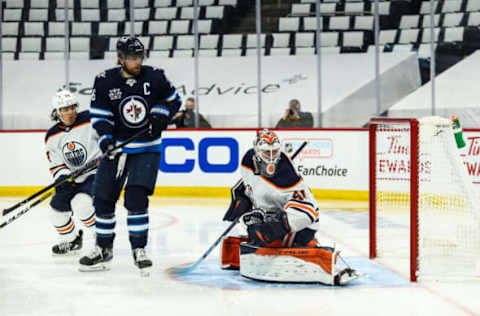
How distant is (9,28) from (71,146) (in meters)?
4.76

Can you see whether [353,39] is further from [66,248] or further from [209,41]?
[66,248]

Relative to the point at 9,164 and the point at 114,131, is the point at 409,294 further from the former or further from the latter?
the point at 9,164

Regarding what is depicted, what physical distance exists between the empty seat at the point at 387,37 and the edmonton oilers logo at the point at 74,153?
A: 15.6ft

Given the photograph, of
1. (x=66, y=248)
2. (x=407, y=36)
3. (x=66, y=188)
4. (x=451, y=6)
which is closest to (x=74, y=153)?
(x=66, y=188)

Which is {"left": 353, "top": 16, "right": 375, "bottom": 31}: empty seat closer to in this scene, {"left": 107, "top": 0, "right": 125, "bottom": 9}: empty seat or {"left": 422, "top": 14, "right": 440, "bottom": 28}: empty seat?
{"left": 422, "top": 14, "right": 440, "bottom": 28}: empty seat

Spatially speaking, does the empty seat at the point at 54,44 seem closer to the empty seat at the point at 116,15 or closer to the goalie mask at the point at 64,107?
the empty seat at the point at 116,15

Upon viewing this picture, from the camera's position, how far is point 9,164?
26.1 feet

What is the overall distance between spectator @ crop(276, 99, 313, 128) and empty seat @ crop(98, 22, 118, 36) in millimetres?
2399

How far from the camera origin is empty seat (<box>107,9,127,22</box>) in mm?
8453

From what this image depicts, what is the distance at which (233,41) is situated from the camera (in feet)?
29.4

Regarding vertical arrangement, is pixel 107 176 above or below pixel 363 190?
above

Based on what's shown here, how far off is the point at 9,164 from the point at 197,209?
2.57 m

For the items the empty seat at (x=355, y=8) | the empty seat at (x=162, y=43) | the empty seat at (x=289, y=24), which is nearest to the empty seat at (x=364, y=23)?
the empty seat at (x=355, y=8)

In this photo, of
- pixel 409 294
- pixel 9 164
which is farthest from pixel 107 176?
pixel 9 164
